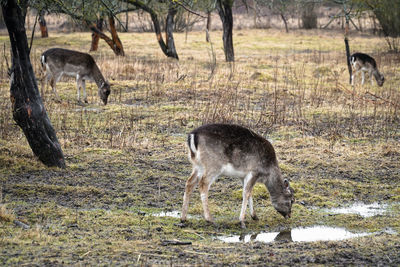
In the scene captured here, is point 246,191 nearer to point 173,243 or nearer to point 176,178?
point 173,243

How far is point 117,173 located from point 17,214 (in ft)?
8.18

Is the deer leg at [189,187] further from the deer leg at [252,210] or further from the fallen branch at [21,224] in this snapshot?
the fallen branch at [21,224]

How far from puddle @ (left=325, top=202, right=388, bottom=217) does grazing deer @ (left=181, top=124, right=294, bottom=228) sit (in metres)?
0.94

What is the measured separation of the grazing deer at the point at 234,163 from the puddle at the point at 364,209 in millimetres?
936

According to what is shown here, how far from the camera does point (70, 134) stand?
38.9 ft

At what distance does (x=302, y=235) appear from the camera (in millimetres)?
7078

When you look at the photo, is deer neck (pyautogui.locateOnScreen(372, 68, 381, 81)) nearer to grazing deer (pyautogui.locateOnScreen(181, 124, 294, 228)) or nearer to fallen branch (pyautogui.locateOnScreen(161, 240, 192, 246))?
grazing deer (pyautogui.locateOnScreen(181, 124, 294, 228))

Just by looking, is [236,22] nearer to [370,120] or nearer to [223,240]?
[370,120]

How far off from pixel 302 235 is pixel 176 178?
2722 mm

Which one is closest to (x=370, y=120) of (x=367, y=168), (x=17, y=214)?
(x=367, y=168)

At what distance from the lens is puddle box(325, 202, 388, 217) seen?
7883 mm

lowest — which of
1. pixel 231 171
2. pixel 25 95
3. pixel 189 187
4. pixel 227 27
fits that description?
pixel 189 187

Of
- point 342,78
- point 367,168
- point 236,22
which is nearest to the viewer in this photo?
point 367,168

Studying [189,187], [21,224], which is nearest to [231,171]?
[189,187]
